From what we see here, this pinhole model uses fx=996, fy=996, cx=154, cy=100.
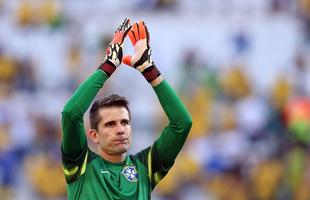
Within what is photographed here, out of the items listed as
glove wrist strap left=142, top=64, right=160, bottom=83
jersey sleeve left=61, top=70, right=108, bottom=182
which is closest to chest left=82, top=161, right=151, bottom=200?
jersey sleeve left=61, top=70, right=108, bottom=182

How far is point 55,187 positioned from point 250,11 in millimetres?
3976

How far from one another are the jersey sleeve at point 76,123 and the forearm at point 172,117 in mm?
404

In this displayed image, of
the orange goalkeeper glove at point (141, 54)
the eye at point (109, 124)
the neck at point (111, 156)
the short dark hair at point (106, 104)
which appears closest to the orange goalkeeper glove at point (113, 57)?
the orange goalkeeper glove at point (141, 54)

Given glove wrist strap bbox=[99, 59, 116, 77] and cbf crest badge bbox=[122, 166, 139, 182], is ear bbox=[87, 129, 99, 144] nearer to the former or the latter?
cbf crest badge bbox=[122, 166, 139, 182]

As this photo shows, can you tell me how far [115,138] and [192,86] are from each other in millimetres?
8535

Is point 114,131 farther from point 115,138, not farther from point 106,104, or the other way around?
point 106,104

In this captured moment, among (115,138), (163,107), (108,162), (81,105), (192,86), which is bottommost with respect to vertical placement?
(108,162)

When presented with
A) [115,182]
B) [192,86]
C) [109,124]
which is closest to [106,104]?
[109,124]

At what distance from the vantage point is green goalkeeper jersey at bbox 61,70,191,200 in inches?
231

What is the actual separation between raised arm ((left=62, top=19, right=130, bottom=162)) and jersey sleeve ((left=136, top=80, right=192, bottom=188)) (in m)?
0.36

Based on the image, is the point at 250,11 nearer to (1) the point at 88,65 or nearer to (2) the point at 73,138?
(1) the point at 88,65

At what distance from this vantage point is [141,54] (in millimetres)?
6012

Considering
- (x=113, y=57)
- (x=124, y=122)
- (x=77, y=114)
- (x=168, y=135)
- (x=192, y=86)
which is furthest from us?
(x=192, y=86)

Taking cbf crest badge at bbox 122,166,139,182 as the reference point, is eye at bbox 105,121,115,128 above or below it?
above
